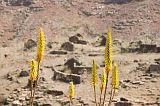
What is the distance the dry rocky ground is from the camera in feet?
62.0

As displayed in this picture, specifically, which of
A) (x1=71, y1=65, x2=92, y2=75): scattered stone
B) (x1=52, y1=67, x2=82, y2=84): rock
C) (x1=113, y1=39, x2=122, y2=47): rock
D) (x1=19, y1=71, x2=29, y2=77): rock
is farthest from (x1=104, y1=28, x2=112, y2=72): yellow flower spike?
(x1=113, y1=39, x2=122, y2=47): rock

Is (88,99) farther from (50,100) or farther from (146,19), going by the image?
(146,19)

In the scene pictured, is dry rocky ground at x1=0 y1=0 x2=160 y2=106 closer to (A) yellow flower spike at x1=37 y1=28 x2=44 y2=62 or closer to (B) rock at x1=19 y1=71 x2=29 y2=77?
(B) rock at x1=19 y1=71 x2=29 y2=77

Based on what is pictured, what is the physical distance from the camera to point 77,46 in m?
32.5

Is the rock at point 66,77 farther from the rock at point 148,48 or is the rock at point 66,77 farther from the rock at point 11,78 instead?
the rock at point 148,48

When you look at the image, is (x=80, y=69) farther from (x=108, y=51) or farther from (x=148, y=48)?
(x=108, y=51)

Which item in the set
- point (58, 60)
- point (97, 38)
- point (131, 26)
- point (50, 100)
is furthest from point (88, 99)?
point (131, 26)

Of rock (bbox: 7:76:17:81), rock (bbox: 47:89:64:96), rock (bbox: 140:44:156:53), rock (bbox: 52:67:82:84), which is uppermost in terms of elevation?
rock (bbox: 140:44:156:53)

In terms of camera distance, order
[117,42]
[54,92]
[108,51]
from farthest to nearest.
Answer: [117,42]
[54,92]
[108,51]

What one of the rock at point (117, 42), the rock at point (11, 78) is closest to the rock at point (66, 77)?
the rock at point (11, 78)

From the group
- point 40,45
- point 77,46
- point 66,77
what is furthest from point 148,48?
point 40,45

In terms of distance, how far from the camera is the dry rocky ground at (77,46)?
62.0ft

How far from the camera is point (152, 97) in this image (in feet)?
57.9

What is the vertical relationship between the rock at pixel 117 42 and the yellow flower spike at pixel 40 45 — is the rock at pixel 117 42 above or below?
below
